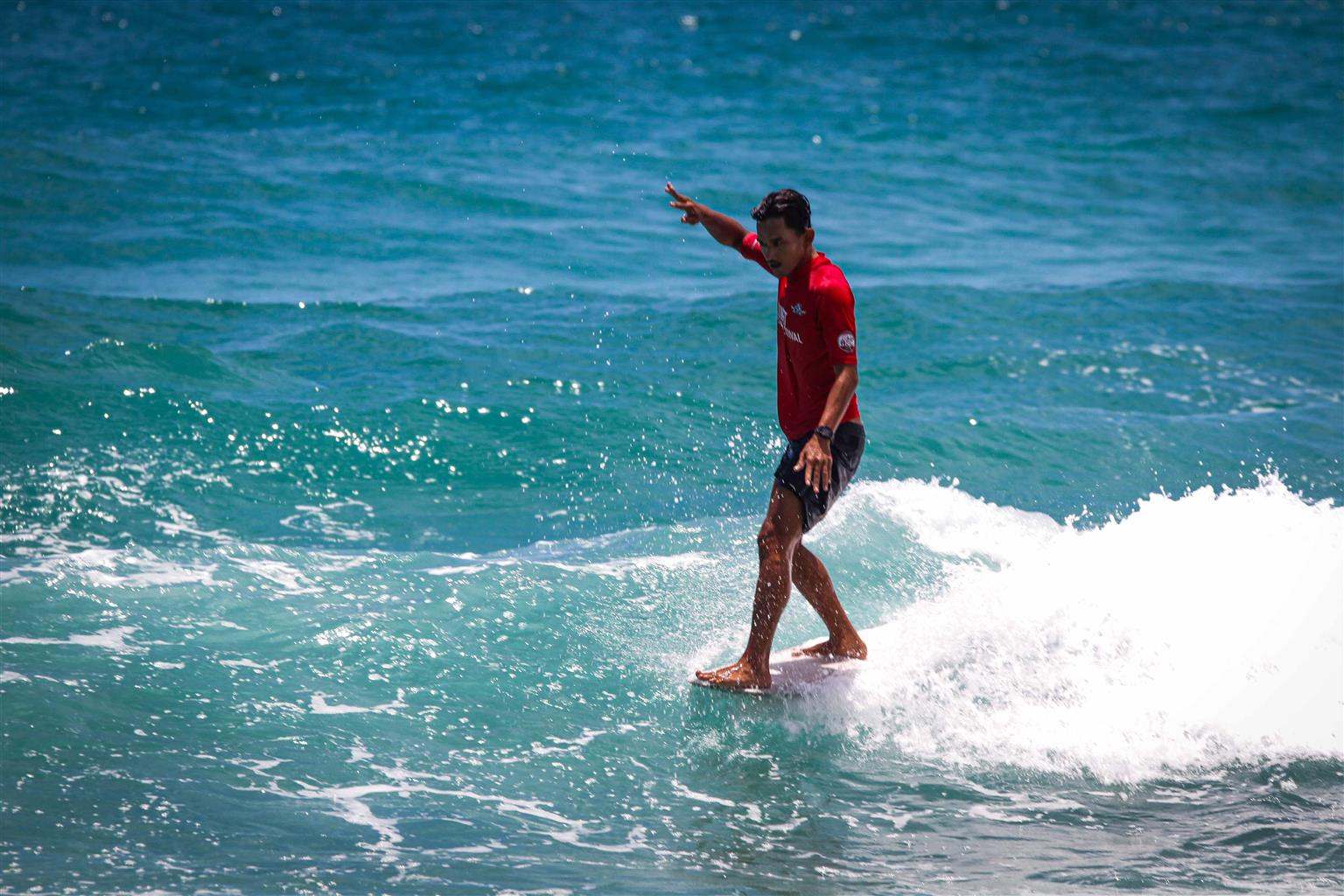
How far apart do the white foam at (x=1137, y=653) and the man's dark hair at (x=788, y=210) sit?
2013mm

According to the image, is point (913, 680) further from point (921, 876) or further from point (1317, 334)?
point (1317, 334)

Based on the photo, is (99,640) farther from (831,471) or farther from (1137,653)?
(1137,653)

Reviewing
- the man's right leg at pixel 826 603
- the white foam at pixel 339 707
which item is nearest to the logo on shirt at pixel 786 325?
the man's right leg at pixel 826 603

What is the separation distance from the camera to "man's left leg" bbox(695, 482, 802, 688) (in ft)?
18.7

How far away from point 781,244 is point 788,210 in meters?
0.15

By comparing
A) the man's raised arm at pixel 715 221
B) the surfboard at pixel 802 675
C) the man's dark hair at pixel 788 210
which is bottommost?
the surfboard at pixel 802 675

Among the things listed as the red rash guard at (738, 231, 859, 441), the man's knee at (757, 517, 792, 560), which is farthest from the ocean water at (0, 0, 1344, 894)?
the red rash guard at (738, 231, 859, 441)

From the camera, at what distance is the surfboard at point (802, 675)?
5844 millimetres

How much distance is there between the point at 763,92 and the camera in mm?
24812

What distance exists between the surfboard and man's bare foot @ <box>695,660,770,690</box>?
17 millimetres

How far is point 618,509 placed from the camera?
877 cm

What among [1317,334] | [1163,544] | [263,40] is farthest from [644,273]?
[263,40]

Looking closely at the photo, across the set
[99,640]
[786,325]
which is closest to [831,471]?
[786,325]

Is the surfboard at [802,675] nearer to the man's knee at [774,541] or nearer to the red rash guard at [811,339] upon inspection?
the man's knee at [774,541]
